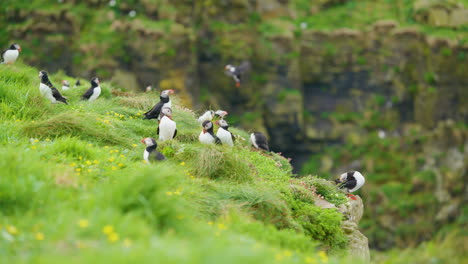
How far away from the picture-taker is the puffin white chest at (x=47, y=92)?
891cm

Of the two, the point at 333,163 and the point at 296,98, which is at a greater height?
the point at 296,98

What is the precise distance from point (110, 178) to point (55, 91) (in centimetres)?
417

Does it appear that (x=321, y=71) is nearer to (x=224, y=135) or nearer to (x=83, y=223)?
(x=224, y=135)

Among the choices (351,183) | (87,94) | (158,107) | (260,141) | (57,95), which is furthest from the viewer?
(87,94)

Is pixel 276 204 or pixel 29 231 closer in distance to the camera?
pixel 29 231

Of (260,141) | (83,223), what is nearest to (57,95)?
(260,141)

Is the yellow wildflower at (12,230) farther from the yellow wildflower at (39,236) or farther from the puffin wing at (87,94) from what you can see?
the puffin wing at (87,94)

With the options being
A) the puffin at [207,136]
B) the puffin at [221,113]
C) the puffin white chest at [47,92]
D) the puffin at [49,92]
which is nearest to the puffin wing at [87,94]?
the puffin at [49,92]

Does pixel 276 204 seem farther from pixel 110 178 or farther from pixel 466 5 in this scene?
pixel 466 5

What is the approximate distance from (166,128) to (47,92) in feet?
8.78

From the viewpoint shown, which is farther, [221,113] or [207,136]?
[221,113]

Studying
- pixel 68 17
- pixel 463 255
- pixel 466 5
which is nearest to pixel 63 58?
pixel 68 17

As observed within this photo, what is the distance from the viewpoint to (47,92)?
8938mm

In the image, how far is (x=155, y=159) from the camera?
639cm
